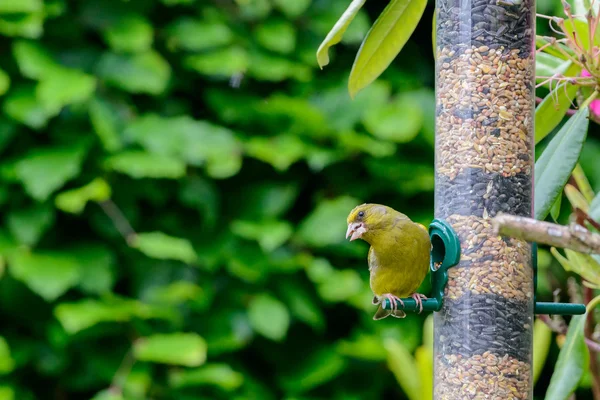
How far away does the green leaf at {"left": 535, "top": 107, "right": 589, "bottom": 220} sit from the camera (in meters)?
1.75

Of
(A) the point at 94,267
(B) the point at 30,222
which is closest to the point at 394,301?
(A) the point at 94,267

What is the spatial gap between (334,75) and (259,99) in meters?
0.33

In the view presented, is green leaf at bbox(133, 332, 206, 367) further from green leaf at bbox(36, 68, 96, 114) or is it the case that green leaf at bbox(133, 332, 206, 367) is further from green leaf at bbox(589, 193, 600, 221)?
green leaf at bbox(589, 193, 600, 221)

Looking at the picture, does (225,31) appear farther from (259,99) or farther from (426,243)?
(426,243)

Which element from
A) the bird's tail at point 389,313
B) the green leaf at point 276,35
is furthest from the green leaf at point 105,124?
the bird's tail at point 389,313

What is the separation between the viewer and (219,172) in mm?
3105

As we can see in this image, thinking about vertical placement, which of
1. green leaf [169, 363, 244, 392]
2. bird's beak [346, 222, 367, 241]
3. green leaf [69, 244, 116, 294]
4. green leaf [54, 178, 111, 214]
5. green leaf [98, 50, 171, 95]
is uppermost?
bird's beak [346, 222, 367, 241]

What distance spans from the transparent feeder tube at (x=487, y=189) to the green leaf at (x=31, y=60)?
5.47ft

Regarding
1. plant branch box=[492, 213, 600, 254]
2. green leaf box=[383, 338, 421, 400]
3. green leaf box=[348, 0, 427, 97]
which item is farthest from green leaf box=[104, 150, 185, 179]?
plant branch box=[492, 213, 600, 254]

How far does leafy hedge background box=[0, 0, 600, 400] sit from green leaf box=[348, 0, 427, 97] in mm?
1228

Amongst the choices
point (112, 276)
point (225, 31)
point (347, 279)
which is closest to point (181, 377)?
point (112, 276)

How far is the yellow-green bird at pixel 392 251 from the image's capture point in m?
1.95

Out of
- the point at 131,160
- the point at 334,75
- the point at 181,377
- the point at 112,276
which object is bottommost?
the point at 181,377

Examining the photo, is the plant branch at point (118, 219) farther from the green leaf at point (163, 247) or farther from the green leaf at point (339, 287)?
the green leaf at point (339, 287)
